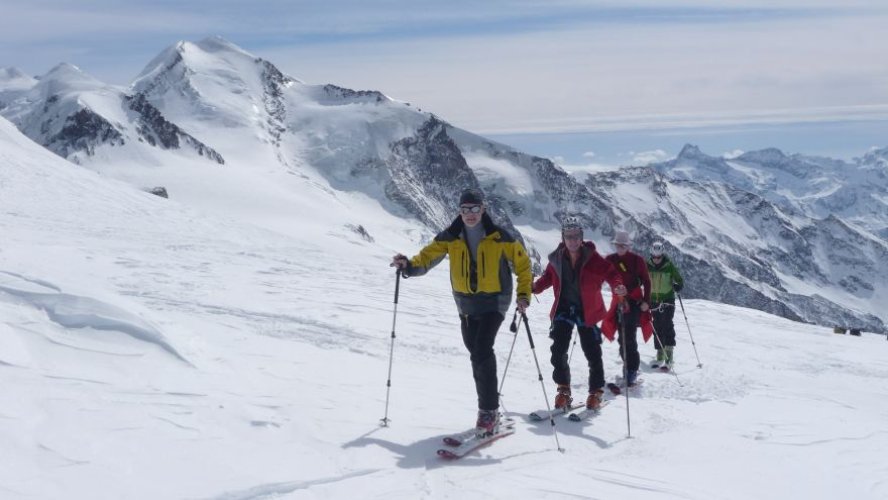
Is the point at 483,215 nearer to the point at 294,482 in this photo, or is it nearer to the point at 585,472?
the point at 585,472

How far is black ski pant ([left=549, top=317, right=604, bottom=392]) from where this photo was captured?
9391 millimetres

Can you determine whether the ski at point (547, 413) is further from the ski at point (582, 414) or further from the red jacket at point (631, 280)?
the red jacket at point (631, 280)

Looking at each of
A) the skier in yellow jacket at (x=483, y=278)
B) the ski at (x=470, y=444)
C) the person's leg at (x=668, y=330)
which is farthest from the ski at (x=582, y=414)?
the person's leg at (x=668, y=330)

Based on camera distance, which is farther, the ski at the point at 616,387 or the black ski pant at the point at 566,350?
the ski at the point at 616,387

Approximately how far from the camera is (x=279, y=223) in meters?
72.6

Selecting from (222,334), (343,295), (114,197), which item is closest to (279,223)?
(114,197)

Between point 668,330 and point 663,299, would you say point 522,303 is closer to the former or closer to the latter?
point 668,330

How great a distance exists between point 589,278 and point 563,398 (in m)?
1.45

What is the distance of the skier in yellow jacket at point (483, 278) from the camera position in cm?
786

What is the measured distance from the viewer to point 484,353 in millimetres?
7938

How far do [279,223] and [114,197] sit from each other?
4391 cm

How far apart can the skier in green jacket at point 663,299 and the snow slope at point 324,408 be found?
2.20 ft

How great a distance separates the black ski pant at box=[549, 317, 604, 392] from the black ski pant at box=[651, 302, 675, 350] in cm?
368

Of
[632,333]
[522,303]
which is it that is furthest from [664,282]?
[522,303]
